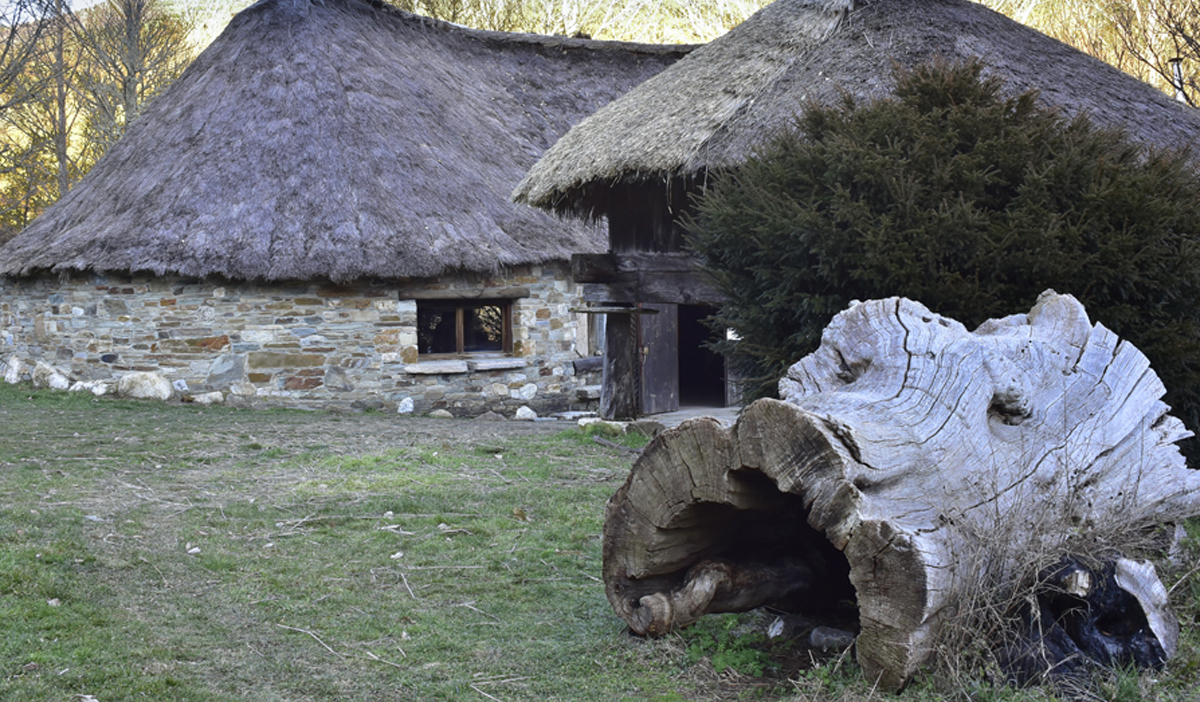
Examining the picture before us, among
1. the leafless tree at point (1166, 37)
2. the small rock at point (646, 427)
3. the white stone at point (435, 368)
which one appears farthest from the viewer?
the leafless tree at point (1166, 37)

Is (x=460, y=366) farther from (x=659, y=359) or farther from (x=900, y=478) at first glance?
(x=900, y=478)

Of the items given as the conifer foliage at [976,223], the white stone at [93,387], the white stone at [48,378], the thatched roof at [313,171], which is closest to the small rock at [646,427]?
the thatched roof at [313,171]

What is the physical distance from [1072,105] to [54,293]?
1134 cm

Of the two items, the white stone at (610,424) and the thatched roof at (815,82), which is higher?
the thatched roof at (815,82)

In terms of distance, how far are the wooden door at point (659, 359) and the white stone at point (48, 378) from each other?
7058 mm

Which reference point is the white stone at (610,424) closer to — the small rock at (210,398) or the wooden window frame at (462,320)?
the wooden window frame at (462,320)

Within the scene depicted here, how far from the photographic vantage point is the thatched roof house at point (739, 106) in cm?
718

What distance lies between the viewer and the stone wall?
10867 millimetres

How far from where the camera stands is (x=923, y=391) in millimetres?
3326

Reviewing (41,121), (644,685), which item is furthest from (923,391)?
(41,121)

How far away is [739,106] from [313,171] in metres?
5.85

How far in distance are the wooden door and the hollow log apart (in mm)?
8312

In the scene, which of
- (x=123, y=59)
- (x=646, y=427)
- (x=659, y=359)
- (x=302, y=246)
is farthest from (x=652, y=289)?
(x=123, y=59)

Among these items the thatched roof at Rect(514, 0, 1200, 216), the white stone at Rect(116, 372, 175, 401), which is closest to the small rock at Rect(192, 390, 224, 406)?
the white stone at Rect(116, 372, 175, 401)
